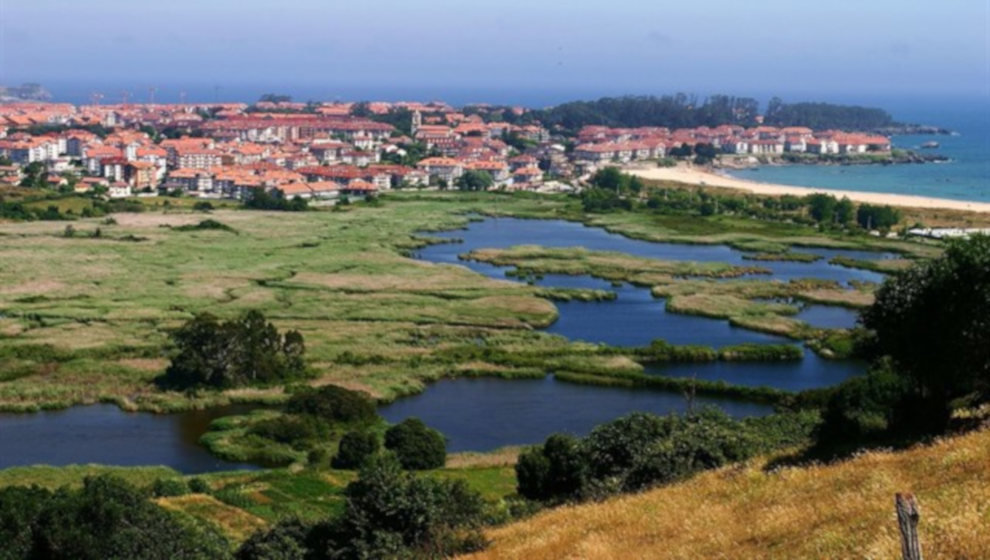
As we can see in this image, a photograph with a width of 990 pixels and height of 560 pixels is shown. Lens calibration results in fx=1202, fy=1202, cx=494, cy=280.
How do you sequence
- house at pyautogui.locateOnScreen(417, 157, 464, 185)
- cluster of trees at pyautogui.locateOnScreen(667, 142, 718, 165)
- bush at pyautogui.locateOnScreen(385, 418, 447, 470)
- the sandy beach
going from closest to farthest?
1. bush at pyautogui.locateOnScreen(385, 418, 447, 470)
2. the sandy beach
3. house at pyautogui.locateOnScreen(417, 157, 464, 185)
4. cluster of trees at pyautogui.locateOnScreen(667, 142, 718, 165)

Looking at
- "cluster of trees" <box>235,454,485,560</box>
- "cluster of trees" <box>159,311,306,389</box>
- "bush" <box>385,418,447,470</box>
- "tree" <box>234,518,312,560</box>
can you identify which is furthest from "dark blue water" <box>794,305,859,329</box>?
"tree" <box>234,518,312,560</box>

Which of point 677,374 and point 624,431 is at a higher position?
point 624,431

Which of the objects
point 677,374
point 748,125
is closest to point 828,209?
point 677,374

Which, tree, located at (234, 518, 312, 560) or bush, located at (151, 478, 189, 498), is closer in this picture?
tree, located at (234, 518, 312, 560)

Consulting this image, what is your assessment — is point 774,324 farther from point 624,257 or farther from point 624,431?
point 624,431

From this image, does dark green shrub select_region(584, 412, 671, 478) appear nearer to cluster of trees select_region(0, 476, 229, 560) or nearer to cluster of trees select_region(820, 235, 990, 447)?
cluster of trees select_region(820, 235, 990, 447)

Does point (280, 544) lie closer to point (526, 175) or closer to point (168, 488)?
point (168, 488)
